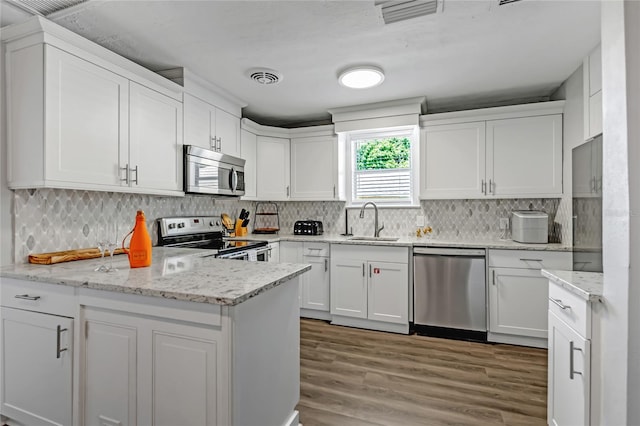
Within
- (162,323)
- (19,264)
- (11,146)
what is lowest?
(162,323)

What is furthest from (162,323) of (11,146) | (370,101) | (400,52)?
(370,101)

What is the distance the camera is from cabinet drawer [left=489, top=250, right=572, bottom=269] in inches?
105

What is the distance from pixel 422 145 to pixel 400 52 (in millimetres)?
1269

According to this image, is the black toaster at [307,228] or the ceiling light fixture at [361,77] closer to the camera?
the ceiling light fixture at [361,77]

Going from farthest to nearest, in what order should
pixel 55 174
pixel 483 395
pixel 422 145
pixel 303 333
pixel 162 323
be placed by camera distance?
pixel 422 145, pixel 303 333, pixel 483 395, pixel 55 174, pixel 162 323

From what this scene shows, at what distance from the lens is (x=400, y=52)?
7.86 feet

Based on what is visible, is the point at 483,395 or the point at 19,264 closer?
the point at 19,264

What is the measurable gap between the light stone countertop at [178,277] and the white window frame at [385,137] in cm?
232

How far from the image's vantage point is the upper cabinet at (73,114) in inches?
69.3

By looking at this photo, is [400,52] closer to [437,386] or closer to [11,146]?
[437,386]

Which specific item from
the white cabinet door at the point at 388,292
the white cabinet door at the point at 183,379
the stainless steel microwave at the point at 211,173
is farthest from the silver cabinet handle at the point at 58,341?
the white cabinet door at the point at 388,292

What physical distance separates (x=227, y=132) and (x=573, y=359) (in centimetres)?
328

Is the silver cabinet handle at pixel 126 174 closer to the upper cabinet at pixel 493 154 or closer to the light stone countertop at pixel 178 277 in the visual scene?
the light stone countertop at pixel 178 277

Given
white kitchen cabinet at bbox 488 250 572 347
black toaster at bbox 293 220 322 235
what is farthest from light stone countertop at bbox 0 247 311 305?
white kitchen cabinet at bbox 488 250 572 347
